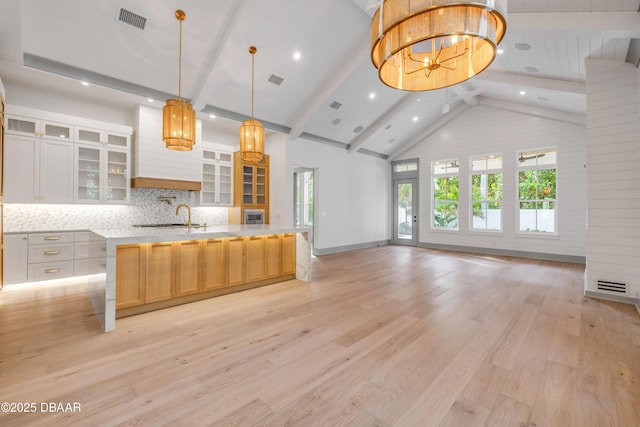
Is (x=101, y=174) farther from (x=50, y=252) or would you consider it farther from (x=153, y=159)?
(x=50, y=252)

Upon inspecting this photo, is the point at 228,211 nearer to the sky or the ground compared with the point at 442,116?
nearer to the ground

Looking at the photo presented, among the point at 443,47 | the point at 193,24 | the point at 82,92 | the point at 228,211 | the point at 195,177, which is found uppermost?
the point at 193,24

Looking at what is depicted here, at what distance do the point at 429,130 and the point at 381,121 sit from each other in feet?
6.88

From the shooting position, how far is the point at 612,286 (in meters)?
3.84

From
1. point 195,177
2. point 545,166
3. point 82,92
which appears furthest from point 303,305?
point 545,166

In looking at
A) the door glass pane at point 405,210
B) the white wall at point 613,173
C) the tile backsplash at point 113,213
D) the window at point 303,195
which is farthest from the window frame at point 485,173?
the tile backsplash at point 113,213

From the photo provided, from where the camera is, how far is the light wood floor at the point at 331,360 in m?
1.66

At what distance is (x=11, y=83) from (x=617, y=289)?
9.53 meters

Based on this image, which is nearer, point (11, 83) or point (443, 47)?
point (443, 47)

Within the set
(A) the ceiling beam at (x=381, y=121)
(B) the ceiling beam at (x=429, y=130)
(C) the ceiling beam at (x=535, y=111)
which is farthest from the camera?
(B) the ceiling beam at (x=429, y=130)

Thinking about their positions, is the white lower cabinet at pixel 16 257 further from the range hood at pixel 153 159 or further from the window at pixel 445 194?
the window at pixel 445 194

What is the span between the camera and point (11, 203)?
4.29 m

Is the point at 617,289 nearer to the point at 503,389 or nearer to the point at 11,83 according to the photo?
the point at 503,389

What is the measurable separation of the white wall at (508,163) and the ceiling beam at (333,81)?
4474 millimetres
